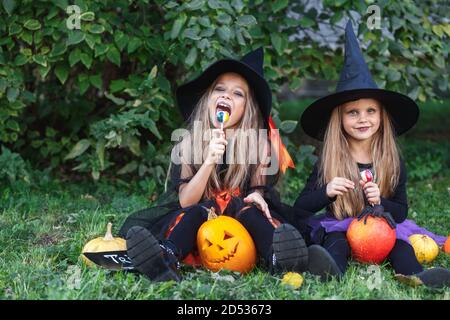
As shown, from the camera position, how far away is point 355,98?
11.9 ft

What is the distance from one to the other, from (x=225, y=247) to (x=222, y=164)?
2.18ft

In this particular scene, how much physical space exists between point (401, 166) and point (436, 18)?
1.97 meters

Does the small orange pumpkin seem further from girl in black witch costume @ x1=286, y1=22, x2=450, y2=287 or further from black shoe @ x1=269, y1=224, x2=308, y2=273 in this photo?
black shoe @ x1=269, y1=224, x2=308, y2=273

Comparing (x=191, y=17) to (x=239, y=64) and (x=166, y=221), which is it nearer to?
(x=239, y=64)

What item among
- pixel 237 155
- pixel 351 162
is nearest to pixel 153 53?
pixel 237 155

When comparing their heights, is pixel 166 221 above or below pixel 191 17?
below

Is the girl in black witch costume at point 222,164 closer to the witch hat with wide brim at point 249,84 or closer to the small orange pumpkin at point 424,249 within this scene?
the witch hat with wide brim at point 249,84

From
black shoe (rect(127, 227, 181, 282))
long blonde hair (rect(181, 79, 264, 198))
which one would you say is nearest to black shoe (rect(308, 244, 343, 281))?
black shoe (rect(127, 227, 181, 282))

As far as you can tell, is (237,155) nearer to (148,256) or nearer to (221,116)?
(221,116)

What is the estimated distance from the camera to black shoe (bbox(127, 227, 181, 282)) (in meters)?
2.92

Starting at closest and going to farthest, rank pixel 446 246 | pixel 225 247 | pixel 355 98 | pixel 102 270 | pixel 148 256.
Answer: pixel 148 256
pixel 102 270
pixel 225 247
pixel 355 98
pixel 446 246
